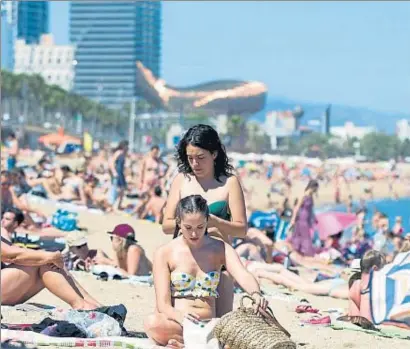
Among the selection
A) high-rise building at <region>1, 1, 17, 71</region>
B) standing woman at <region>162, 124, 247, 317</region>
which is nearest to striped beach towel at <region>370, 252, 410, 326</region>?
standing woman at <region>162, 124, 247, 317</region>

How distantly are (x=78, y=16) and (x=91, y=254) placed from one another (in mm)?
150468

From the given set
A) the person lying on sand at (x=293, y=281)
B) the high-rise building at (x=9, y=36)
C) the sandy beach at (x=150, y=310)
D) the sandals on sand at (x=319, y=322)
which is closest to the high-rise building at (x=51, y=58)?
the high-rise building at (x=9, y=36)

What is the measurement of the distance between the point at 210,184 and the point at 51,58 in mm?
130711

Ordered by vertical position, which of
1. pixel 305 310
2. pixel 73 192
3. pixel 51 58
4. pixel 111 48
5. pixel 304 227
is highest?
pixel 305 310

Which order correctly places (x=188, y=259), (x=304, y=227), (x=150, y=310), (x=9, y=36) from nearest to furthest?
(x=188, y=259)
(x=150, y=310)
(x=304, y=227)
(x=9, y=36)

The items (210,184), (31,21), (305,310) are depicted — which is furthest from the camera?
(31,21)

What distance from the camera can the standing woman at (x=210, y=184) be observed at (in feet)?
15.4

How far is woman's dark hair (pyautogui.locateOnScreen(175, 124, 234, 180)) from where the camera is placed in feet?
15.3

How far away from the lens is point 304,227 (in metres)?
11.0

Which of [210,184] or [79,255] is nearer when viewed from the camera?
[210,184]

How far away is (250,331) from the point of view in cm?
410

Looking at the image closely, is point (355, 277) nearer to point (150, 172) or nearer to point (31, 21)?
point (150, 172)

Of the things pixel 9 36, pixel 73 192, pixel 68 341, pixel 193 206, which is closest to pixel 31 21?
pixel 9 36

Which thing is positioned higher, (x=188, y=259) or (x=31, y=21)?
(x=31, y=21)
